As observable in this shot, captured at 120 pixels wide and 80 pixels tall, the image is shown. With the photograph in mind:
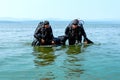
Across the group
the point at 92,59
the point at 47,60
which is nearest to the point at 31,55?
the point at 47,60

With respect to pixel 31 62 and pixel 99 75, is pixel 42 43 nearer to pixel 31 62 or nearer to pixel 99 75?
pixel 31 62

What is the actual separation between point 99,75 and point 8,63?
12.7ft

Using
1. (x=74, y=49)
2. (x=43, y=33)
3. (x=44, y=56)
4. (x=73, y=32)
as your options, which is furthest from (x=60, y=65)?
(x=73, y=32)

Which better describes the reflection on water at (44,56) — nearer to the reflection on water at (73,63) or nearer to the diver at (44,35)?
the diver at (44,35)

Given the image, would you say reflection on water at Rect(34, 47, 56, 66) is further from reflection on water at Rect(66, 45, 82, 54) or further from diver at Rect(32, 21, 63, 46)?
reflection on water at Rect(66, 45, 82, 54)

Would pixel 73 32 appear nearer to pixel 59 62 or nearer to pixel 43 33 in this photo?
pixel 43 33

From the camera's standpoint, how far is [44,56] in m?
14.6

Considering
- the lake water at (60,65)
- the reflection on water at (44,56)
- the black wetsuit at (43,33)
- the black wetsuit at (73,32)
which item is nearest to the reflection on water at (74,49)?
the lake water at (60,65)

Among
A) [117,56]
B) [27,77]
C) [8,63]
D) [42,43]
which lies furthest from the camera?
[42,43]

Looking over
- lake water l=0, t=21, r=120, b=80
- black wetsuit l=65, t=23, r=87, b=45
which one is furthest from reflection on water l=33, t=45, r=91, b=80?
black wetsuit l=65, t=23, r=87, b=45

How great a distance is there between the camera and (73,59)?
1375 cm

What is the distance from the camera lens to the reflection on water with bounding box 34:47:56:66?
12.9 meters

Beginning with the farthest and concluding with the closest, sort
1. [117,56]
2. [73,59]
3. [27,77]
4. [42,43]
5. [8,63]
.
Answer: [42,43], [117,56], [73,59], [8,63], [27,77]

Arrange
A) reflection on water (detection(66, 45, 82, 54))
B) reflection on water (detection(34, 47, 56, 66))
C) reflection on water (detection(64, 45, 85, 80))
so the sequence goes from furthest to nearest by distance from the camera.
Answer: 1. reflection on water (detection(66, 45, 82, 54))
2. reflection on water (detection(34, 47, 56, 66))
3. reflection on water (detection(64, 45, 85, 80))
